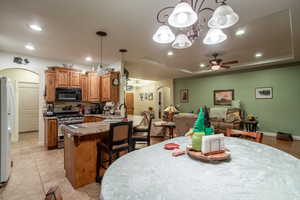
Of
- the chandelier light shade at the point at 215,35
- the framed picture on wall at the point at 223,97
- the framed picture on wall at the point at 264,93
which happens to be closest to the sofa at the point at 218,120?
the framed picture on wall at the point at 223,97

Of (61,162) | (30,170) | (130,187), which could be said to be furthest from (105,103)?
(130,187)

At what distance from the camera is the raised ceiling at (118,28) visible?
2.04 m

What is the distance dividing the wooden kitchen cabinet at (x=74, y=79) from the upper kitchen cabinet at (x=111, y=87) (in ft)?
2.58

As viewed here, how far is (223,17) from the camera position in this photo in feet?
4.67

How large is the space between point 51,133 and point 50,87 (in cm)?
132

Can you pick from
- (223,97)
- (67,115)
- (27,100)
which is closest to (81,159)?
(67,115)

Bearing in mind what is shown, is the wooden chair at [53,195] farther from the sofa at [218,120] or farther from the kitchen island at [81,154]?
the sofa at [218,120]

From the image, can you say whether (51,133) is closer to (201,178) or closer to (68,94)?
(68,94)

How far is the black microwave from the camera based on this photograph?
427 centimetres

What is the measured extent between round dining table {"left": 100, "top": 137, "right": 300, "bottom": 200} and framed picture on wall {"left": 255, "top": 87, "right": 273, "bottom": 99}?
5.61m

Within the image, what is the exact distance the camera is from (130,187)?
0.79 meters

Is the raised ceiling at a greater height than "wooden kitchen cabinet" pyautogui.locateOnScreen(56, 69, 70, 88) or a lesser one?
greater

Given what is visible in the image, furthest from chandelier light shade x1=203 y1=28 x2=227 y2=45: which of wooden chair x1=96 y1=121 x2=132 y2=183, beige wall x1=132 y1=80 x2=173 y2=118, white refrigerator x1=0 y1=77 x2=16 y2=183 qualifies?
beige wall x1=132 y1=80 x2=173 y2=118

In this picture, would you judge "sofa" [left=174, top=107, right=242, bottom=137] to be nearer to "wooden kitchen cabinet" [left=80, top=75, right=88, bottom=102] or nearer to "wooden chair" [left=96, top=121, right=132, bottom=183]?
"wooden chair" [left=96, top=121, right=132, bottom=183]
